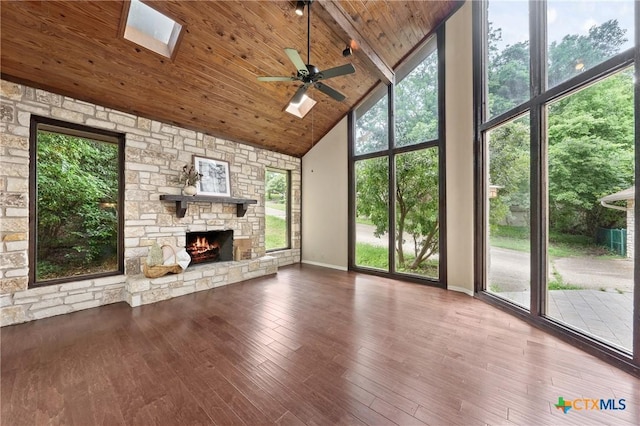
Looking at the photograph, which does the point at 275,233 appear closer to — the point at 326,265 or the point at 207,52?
the point at 326,265

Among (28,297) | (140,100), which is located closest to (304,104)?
(140,100)

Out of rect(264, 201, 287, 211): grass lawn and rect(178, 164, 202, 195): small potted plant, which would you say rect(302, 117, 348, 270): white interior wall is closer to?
rect(264, 201, 287, 211): grass lawn

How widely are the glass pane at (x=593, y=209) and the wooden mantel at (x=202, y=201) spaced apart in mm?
4801

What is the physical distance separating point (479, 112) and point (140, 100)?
5.15 metres

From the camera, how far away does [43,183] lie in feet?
10.4

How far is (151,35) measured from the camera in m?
3.05

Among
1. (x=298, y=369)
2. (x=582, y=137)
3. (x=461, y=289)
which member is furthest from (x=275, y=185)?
(x=582, y=137)

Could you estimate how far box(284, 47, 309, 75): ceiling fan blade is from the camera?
2534 millimetres

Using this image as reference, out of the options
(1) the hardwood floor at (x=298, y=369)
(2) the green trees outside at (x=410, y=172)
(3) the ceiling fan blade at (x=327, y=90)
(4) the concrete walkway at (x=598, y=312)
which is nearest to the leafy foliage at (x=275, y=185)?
(2) the green trees outside at (x=410, y=172)

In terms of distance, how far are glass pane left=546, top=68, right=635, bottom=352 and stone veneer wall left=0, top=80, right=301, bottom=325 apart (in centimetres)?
462

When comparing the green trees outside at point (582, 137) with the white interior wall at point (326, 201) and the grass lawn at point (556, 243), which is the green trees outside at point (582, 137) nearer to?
the grass lawn at point (556, 243)

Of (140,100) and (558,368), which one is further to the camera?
(140,100)

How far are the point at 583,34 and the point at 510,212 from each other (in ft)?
6.55

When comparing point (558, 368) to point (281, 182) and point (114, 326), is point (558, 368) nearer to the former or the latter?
point (114, 326)
